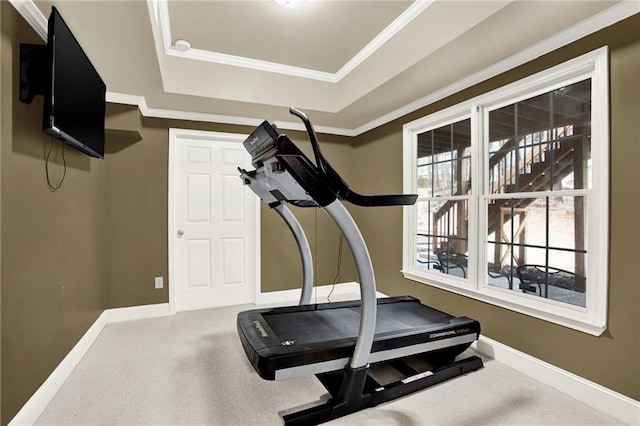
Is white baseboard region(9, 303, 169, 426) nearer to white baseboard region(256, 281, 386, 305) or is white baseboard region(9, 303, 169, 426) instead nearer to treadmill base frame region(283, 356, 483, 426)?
white baseboard region(256, 281, 386, 305)

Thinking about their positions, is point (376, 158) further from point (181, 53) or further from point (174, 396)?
point (174, 396)

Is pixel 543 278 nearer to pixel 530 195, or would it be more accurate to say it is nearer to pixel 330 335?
pixel 530 195

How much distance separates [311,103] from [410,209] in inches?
64.1

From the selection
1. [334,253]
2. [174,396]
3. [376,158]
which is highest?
[376,158]

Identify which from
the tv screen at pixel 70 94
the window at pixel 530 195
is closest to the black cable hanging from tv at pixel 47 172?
the tv screen at pixel 70 94

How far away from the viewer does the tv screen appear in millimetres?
1597

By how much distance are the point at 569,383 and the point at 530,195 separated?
4.08ft

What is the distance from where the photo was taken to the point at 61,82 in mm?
1714

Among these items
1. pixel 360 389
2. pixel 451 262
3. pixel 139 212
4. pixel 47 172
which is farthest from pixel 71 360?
pixel 451 262

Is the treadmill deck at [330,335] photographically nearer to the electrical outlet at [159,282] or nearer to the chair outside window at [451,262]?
the chair outside window at [451,262]

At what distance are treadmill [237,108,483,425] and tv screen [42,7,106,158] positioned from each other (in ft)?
3.16

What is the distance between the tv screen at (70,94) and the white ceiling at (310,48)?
9.2 inches

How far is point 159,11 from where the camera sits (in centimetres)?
230

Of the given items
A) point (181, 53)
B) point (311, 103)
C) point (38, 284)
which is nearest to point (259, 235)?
point (311, 103)
